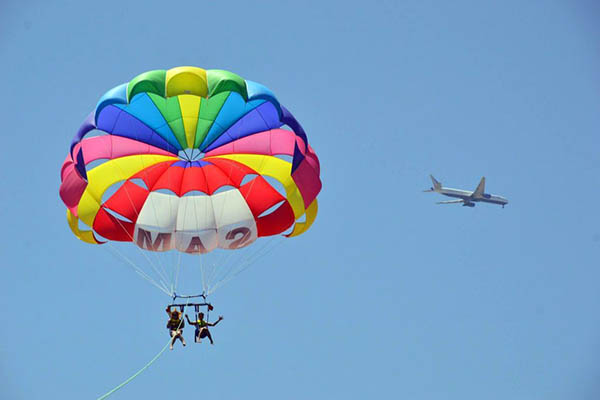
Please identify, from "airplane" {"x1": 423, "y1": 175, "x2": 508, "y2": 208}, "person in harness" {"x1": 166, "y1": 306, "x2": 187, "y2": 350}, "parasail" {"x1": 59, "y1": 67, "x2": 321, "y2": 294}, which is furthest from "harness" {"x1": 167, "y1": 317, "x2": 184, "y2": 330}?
"airplane" {"x1": 423, "y1": 175, "x2": 508, "y2": 208}

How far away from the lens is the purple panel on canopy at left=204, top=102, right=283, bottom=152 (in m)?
27.8

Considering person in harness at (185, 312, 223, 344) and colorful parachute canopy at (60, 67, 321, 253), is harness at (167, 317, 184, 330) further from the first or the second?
colorful parachute canopy at (60, 67, 321, 253)

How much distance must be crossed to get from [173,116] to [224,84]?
104 inches

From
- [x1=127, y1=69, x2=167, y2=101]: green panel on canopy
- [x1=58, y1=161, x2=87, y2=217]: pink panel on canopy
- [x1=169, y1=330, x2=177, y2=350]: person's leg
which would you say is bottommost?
[x1=169, y1=330, x2=177, y2=350]: person's leg

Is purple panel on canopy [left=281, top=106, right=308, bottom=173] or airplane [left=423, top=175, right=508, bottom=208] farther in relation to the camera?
airplane [left=423, top=175, right=508, bottom=208]

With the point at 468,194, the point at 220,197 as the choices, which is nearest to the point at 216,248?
the point at 220,197

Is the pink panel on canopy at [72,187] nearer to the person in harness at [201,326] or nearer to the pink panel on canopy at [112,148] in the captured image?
the pink panel on canopy at [112,148]

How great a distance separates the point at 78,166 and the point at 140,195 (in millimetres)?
2324

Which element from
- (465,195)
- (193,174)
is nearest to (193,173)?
(193,174)

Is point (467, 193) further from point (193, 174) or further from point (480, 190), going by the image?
point (193, 174)

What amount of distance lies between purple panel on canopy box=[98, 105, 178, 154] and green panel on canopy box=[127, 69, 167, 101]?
176 centimetres

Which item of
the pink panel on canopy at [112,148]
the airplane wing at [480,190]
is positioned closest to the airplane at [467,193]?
the airplane wing at [480,190]

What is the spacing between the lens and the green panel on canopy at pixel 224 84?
25.6 m

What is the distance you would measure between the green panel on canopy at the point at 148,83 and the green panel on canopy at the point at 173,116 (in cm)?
182
